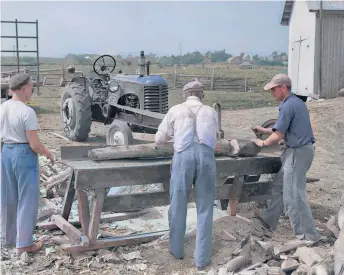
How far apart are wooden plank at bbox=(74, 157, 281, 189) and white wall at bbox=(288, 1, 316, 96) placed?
13420mm

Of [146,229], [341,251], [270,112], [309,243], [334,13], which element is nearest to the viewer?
[341,251]

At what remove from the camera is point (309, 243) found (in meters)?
5.34

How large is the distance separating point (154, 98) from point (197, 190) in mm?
5928

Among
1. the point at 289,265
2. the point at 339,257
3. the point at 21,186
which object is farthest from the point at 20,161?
the point at 339,257

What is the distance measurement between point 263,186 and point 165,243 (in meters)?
1.60

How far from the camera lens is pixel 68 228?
18.0ft

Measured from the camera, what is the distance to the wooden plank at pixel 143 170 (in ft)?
16.5

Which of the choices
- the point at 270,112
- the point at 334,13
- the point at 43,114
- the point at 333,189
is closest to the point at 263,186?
the point at 333,189

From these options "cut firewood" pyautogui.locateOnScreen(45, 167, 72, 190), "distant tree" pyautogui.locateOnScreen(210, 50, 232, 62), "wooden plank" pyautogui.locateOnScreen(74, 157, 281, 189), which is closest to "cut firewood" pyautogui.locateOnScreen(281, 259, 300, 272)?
"wooden plank" pyautogui.locateOnScreen(74, 157, 281, 189)

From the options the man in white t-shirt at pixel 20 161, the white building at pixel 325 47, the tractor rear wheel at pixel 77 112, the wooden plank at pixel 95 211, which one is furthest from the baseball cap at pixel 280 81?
the white building at pixel 325 47

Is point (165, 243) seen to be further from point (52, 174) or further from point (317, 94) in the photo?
point (317, 94)

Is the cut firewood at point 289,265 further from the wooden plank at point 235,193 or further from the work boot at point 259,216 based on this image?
the wooden plank at point 235,193

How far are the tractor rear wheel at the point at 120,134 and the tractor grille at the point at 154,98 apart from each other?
1.15 metres

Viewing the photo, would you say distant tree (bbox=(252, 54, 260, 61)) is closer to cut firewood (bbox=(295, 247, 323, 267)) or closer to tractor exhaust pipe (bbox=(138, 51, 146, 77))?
tractor exhaust pipe (bbox=(138, 51, 146, 77))
